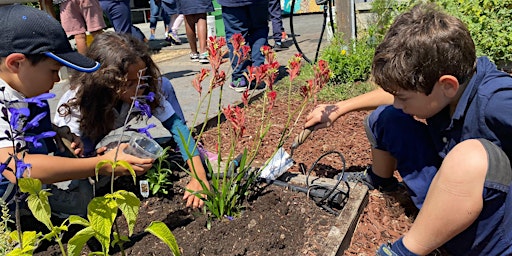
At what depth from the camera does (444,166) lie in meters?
1.70

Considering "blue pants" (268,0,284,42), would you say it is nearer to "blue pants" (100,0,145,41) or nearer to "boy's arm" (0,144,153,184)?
"blue pants" (100,0,145,41)

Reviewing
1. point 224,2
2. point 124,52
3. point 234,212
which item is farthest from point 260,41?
point 234,212

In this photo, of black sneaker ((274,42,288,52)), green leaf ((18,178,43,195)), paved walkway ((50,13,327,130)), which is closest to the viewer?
green leaf ((18,178,43,195))

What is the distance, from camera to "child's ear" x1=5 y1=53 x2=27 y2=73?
1.92 meters

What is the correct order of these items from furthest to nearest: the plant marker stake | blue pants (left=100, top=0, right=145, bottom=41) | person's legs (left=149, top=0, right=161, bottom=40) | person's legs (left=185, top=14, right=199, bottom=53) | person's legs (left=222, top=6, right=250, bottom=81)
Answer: person's legs (left=149, top=0, right=161, bottom=40) < person's legs (left=185, top=14, right=199, bottom=53) < blue pants (left=100, top=0, right=145, bottom=41) < person's legs (left=222, top=6, right=250, bottom=81) < the plant marker stake

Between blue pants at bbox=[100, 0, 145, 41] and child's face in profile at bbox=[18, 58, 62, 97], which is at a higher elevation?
blue pants at bbox=[100, 0, 145, 41]

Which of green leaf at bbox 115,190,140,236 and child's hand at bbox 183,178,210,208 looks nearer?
green leaf at bbox 115,190,140,236

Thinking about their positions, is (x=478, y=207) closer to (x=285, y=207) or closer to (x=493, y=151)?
(x=493, y=151)

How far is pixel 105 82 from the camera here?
2422mm

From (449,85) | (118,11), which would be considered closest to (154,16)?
(118,11)

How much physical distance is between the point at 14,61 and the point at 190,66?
488 cm

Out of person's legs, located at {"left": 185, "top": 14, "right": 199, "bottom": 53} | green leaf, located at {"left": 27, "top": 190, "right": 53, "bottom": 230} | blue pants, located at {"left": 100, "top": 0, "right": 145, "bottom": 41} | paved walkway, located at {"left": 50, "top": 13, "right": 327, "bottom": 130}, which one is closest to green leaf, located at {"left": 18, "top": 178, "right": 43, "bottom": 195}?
green leaf, located at {"left": 27, "top": 190, "right": 53, "bottom": 230}

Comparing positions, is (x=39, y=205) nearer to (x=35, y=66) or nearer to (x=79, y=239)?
(x=79, y=239)

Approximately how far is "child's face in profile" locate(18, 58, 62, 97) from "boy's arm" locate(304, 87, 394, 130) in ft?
3.81
